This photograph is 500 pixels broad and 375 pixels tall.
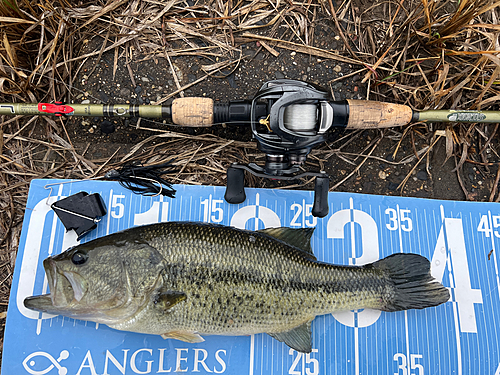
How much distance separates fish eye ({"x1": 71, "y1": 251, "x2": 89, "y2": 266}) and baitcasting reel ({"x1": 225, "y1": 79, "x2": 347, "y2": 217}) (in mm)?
1317

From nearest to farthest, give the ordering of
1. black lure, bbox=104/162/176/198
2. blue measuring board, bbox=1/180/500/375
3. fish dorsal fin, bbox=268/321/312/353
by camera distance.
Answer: fish dorsal fin, bbox=268/321/312/353
blue measuring board, bbox=1/180/500/375
black lure, bbox=104/162/176/198

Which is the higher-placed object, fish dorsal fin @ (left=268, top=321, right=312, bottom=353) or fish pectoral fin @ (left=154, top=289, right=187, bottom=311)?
fish pectoral fin @ (left=154, top=289, right=187, bottom=311)

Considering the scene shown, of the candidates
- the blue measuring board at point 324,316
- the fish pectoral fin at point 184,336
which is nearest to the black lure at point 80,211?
the blue measuring board at point 324,316

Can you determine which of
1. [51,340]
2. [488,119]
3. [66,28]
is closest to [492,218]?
[488,119]

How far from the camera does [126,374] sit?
2.64 m

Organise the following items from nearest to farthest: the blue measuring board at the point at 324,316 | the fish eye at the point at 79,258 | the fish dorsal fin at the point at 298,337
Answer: the fish eye at the point at 79,258
the fish dorsal fin at the point at 298,337
the blue measuring board at the point at 324,316

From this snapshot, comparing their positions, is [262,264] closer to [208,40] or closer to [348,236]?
[348,236]

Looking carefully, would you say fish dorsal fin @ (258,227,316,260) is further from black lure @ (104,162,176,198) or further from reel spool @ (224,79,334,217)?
black lure @ (104,162,176,198)

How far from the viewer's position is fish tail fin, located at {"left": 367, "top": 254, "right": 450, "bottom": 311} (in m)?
2.57

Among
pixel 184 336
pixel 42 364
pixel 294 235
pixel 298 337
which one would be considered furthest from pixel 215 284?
pixel 42 364

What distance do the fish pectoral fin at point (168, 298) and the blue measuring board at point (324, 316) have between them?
720 millimetres

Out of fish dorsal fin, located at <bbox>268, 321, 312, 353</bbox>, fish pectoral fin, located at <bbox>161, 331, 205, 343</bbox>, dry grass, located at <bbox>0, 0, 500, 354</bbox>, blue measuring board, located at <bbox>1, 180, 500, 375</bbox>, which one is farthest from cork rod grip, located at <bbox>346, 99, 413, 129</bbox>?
fish pectoral fin, located at <bbox>161, 331, 205, 343</bbox>

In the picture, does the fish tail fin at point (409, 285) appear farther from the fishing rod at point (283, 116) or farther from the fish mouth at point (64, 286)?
the fish mouth at point (64, 286)

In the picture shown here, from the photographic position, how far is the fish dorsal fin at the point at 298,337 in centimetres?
252
